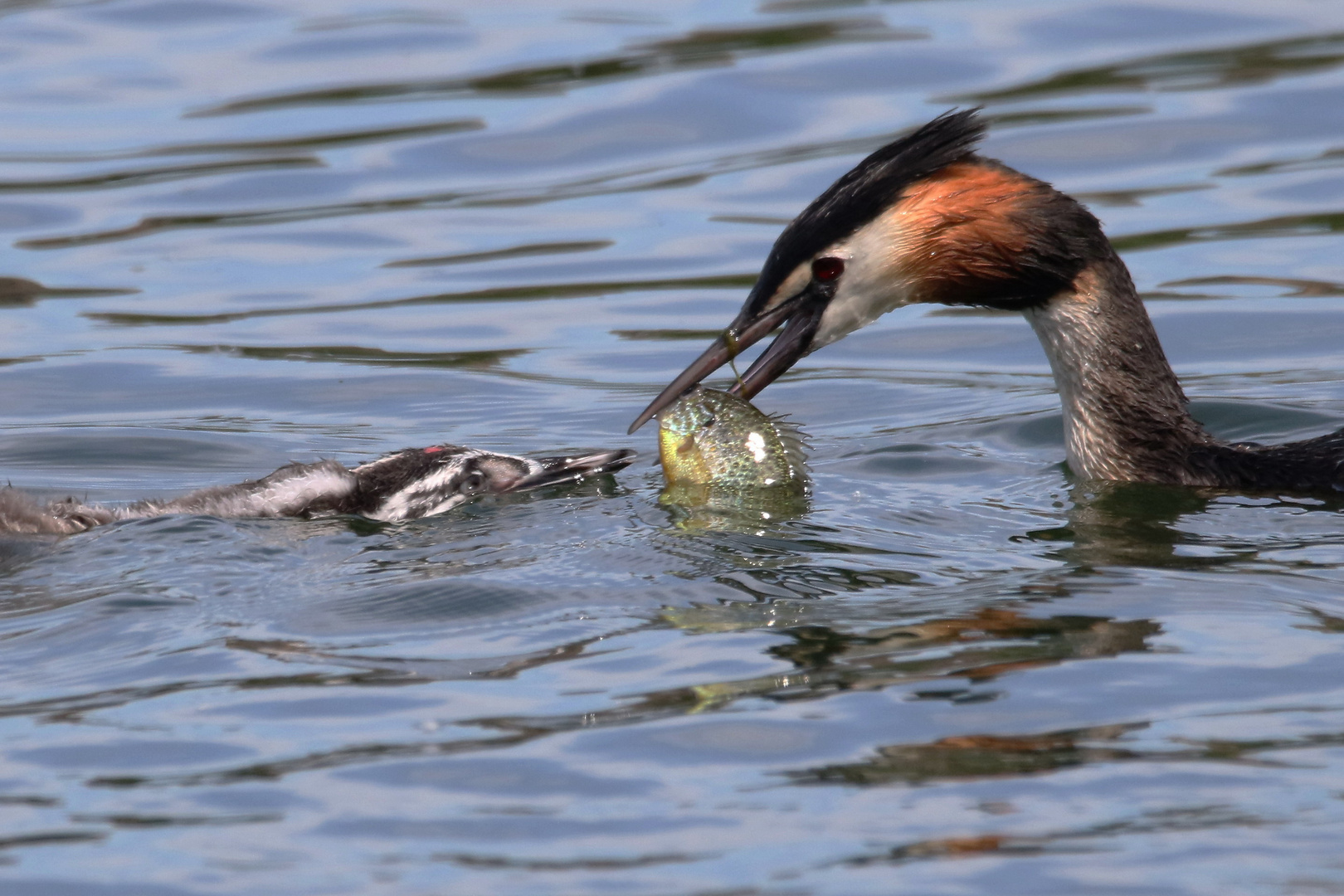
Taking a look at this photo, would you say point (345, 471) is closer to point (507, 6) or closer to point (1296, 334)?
point (1296, 334)

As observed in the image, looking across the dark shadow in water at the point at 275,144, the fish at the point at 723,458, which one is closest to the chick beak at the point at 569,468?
the fish at the point at 723,458

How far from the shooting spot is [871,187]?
707cm

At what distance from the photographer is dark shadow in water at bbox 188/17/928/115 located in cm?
1461

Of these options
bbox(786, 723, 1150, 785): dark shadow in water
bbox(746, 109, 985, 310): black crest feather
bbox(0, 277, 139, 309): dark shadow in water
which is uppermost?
bbox(746, 109, 985, 310): black crest feather

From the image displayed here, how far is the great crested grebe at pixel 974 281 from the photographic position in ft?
23.2

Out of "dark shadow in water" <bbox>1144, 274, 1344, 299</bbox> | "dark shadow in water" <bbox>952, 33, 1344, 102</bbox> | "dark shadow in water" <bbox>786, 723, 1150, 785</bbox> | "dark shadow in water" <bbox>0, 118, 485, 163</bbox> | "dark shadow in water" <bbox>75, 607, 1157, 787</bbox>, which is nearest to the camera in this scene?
"dark shadow in water" <bbox>786, 723, 1150, 785</bbox>

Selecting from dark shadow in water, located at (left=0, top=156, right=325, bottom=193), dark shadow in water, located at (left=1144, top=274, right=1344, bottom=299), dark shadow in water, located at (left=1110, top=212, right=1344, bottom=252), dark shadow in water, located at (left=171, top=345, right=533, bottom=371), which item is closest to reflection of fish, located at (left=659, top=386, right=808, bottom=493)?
dark shadow in water, located at (left=171, top=345, right=533, bottom=371)

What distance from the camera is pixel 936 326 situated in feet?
36.1

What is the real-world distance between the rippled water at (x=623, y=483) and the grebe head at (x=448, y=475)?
14 centimetres

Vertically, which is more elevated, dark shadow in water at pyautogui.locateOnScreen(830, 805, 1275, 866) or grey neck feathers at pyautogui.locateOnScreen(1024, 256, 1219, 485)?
grey neck feathers at pyautogui.locateOnScreen(1024, 256, 1219, 485)

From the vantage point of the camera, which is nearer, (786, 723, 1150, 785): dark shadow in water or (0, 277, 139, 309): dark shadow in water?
(786, 723, 1150, 785): dark shadow in water

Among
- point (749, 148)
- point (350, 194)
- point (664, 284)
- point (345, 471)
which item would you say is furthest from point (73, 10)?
point (345, 471)

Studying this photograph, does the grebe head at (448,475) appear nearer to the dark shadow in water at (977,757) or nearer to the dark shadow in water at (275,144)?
the dark shadow in water at (977,757)

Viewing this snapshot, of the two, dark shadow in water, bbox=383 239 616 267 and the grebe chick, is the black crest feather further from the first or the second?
dark shadow in water, bbox=383 239 616 267
